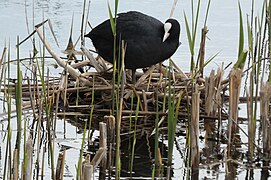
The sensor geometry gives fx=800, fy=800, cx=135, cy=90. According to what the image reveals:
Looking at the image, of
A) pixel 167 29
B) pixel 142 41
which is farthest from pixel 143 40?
pixel 167 29

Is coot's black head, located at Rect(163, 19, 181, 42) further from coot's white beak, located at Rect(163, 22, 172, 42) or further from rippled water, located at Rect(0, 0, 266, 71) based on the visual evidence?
rippled water, located at Rect(0, 0, 266, 71)

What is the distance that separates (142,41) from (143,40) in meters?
0.01

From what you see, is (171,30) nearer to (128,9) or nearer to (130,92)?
(130,92)

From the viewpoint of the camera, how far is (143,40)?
5164 millimetres

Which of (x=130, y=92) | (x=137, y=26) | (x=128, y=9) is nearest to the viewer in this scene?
(x=130, y=92)

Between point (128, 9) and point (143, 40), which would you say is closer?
point (143, 40)

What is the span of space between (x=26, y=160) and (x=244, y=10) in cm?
510

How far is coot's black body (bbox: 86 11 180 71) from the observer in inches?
203

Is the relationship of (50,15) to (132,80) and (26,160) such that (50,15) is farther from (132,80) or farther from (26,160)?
(26,160)

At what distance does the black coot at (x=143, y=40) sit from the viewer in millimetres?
5148

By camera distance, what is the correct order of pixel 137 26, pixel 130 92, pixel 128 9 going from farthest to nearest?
pixel 128 9, pixel 137 26, pixel 130 92

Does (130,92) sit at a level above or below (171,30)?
below

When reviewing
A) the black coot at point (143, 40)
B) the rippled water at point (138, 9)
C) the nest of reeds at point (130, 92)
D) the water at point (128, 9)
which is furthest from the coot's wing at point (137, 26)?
the rippled water at point (138, 9)

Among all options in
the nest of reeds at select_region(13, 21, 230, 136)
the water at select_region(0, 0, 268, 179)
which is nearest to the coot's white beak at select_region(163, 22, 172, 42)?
the nest of reeds at select_region(13, 21, 230, 136)
